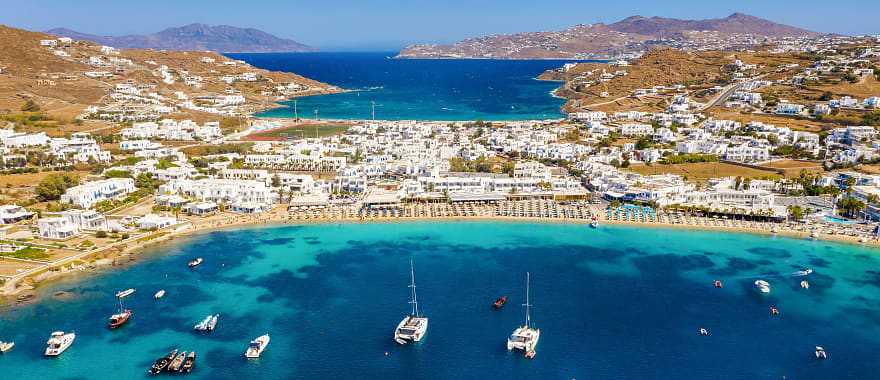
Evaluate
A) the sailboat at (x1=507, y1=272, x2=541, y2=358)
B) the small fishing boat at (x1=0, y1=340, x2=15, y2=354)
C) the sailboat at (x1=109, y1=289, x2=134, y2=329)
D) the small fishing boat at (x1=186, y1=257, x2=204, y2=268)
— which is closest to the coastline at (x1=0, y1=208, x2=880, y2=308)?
the small fishing boat at (x1=186, y1=257, x2=204, y2=268)

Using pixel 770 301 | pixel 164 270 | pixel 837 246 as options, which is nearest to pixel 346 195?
pixel 164 270

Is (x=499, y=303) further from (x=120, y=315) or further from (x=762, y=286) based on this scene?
(x=120, y=315)

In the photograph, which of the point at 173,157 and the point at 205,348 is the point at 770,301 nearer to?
the point at 205,348

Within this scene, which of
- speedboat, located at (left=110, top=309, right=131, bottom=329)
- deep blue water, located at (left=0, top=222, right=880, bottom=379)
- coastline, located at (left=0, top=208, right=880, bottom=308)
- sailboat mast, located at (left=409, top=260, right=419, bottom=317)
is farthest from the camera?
coastline, located at (left=0, top=208, right=880, bottom=308)

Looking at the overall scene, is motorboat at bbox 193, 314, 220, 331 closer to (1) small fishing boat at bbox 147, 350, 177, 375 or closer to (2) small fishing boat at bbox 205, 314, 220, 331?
(2) small fishing boat at bbox 205, 314, 220, 331

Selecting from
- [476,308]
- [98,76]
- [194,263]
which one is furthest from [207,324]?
[98,76]
